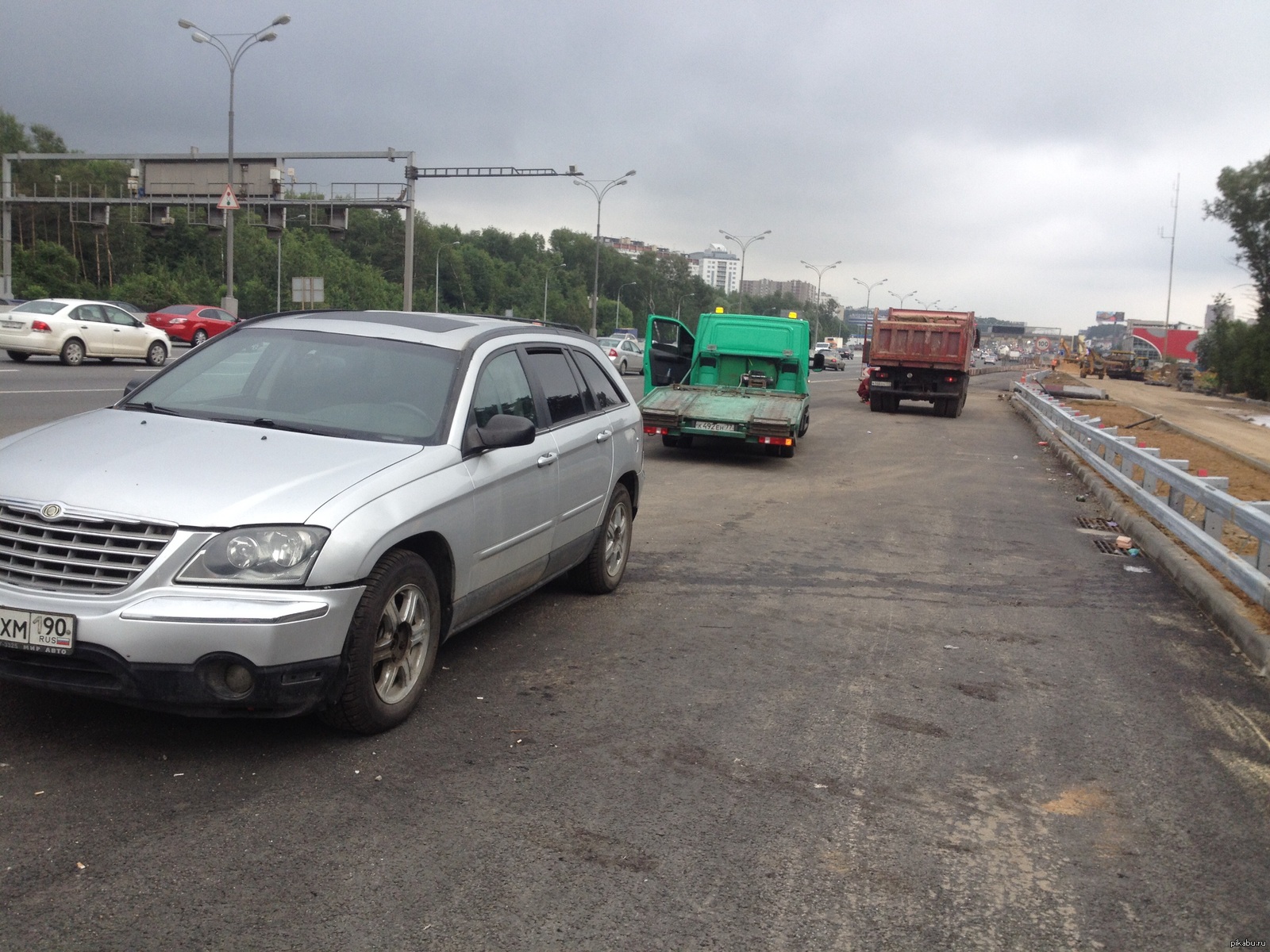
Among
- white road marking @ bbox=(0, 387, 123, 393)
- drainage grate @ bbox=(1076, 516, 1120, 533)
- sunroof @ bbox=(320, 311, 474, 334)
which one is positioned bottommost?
drainage grate @ bbox=(1076, 516, 1120, 533)

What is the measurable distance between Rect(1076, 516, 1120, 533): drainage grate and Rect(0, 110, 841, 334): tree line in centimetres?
3895

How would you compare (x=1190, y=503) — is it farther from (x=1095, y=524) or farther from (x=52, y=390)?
(x=52, y=390)

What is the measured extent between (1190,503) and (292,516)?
444 inches

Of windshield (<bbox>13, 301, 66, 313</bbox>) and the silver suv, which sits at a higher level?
windshield (<bbox>13, 301, 66, 313</bbox>)

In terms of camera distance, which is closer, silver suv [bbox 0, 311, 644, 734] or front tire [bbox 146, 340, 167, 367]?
silver suv [bbox 0, 311, 644, 734]

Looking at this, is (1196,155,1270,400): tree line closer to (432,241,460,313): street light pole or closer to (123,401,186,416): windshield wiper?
(123,401,186,416): windshield wiper

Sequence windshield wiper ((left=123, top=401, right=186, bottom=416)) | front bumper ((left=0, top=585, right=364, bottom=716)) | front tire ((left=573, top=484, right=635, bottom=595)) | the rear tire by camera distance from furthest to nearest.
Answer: the rear tire
front tire ((left=573, top=484, right=635, bottom=595))
windshield wiper ((left=123, top=401, right=186, bottom=416))
front bumper ((left=0, top=585, right=364, bottom=716))

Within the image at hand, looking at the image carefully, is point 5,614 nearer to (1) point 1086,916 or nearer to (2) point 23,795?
(2) point 23,795

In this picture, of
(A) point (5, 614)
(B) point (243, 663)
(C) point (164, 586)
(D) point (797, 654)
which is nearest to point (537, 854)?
(B) point (243, 663)

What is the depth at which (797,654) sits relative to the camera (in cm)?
609

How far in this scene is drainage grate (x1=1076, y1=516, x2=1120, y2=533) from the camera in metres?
11.4

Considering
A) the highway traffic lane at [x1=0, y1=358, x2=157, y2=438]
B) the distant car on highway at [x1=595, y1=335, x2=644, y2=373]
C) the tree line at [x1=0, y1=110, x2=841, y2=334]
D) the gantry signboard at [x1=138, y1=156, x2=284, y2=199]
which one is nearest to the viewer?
the highway traffic lane at [x1=0, y1=358, x2=157, y2=438]

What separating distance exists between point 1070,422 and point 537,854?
1633cm

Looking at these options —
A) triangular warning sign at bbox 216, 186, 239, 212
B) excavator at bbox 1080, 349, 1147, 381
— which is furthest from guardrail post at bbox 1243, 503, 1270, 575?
excavator at bbox 1080, 349, 1147, 381
